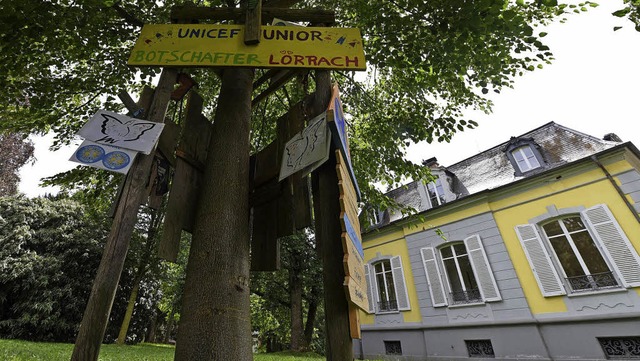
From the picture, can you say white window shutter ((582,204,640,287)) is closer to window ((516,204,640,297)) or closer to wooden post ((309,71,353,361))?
window ((516,204,640,297))

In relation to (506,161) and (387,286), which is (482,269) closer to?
(387,286)

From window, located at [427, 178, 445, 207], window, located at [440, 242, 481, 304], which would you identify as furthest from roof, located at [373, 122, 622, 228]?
window, located at [440, 242, 481, 304]

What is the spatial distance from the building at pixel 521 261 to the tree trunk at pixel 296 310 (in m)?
2.64

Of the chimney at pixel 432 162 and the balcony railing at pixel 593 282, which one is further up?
the chimney at pixel 432 162

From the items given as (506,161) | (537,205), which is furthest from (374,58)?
(506,161)

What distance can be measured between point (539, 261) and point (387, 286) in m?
6.16

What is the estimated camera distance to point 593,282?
28.9 ft

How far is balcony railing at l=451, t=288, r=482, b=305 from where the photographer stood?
35.4 feet

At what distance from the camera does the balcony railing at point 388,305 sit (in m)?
13.0

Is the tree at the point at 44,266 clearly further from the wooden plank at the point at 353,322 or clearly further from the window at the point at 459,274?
the window at the point at 459,274

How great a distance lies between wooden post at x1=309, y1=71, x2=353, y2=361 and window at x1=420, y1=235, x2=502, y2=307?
1065 centimetres

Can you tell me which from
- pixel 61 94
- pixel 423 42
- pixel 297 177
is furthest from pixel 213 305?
pixel 61 94

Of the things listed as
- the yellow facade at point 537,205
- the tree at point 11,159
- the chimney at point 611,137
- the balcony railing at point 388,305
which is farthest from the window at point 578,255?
the tree at point 11,159

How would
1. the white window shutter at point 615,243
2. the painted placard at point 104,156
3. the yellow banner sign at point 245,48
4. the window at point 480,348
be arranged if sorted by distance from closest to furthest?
the painted placard at point 104,156 → the yellow banner sign at point 245,48 → the white window shutter at point 615,243 → the window at point 480,348
